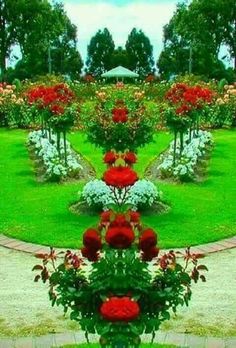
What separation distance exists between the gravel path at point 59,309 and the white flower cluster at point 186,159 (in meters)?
4.97

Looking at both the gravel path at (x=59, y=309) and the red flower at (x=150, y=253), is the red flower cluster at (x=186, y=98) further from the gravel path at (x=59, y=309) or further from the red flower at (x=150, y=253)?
the red flower at (x=150, y=253)

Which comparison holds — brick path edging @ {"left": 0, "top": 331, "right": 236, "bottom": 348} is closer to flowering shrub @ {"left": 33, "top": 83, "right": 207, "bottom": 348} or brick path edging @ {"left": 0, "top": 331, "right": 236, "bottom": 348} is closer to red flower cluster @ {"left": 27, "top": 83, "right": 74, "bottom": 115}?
flowering shrub @ {"left": 33, "top": 83, "right": 207, "bottom": 348}

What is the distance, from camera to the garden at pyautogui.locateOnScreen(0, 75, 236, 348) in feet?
14.4

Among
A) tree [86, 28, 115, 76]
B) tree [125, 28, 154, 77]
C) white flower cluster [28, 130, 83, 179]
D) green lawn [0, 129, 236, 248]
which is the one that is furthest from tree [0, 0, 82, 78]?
green lawn [0, 129, 236, 248]

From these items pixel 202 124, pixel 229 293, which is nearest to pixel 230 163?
pixel 202 124

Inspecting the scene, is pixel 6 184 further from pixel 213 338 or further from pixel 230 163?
pixel 213 338

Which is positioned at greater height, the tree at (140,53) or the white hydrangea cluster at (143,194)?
the tree at (140,53)

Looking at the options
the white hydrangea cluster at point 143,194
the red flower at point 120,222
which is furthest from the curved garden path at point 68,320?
the white hydrangea cluster at point 143,194

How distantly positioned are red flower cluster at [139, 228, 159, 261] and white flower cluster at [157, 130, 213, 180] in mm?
8816

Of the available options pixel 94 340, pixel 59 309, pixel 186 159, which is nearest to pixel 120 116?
pixel 59 309

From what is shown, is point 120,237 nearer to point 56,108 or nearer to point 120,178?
point 120,178

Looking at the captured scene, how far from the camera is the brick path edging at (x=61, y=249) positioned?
8.71 metres

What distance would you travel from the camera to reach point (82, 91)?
3206 cm

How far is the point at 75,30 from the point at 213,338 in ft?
157
